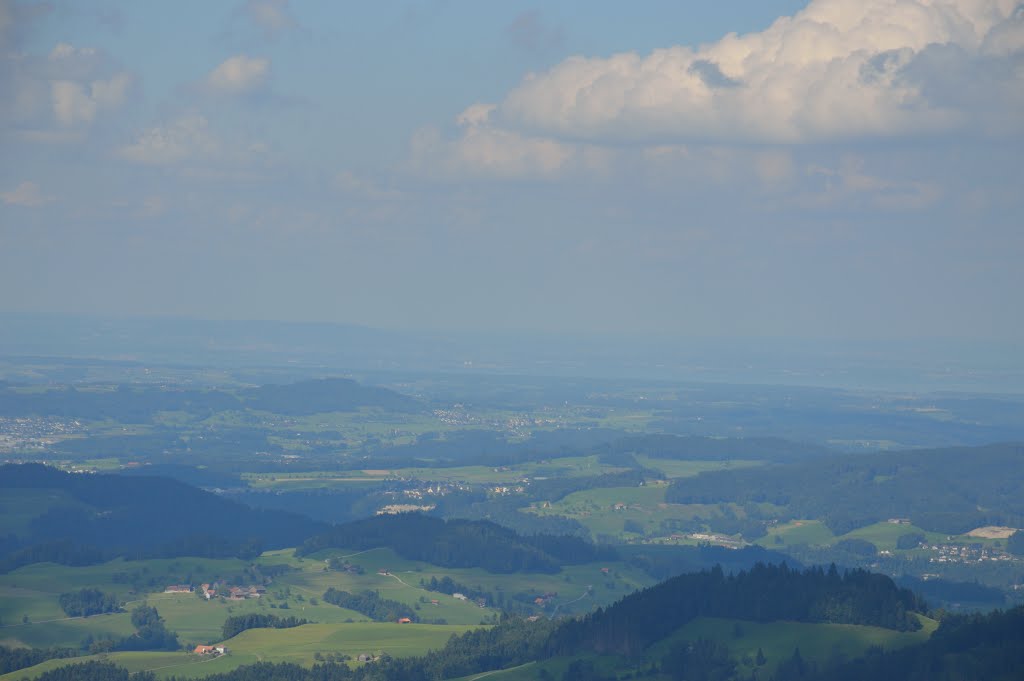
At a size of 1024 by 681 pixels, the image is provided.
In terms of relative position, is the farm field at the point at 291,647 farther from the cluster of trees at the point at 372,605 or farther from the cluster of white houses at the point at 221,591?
the cluster of white houses at the point at 221,591

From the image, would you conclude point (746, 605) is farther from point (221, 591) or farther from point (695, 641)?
point (221, 591)

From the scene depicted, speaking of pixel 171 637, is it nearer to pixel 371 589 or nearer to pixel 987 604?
pixel 371 589

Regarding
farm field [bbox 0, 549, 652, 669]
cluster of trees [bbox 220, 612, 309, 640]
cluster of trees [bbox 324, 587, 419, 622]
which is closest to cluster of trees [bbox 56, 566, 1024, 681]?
cluster of trees [bbox 220, 612, 309, 640]

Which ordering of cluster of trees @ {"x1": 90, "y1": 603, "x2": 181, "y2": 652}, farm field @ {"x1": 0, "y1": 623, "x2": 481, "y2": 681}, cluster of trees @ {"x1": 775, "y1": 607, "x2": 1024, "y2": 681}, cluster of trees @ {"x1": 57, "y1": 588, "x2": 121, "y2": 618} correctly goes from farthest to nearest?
cluster of trees @ {"x1": 57, "y1": 588, "x2": 121, "y2": 618} → cluster of trees @ {"x1": 90, "y1": 603, "x2": 181, "y2": 652} → farm field @ {"x1": 0, "y1": 623, "x2": 481, "y2": 681} → cluster of trees @ {"x1": 775, "y1": 607, "x2": 1024, "y2": 681}

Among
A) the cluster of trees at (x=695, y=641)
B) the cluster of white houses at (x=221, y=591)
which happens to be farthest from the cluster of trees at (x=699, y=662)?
the cluster of white houses at (x=221, y=591)

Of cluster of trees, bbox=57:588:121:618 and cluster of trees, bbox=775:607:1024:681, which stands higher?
cluster of trees, bbox=775:607:1024:681

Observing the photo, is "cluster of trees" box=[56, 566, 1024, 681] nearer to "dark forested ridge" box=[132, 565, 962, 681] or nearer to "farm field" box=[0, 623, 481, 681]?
"dark forested ridge" box=[132, 565, 962, 681]

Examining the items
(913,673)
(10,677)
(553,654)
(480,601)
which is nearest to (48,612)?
(10,677)
